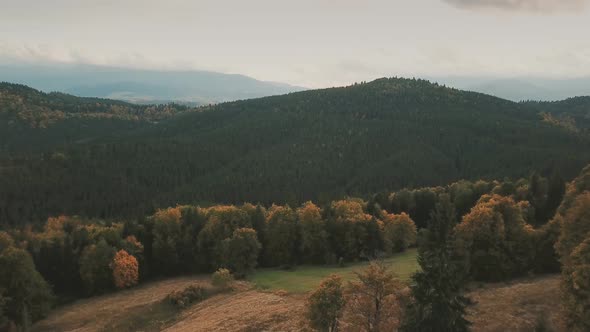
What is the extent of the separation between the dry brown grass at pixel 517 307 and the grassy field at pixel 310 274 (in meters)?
11.9

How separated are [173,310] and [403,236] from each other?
45.2 meters

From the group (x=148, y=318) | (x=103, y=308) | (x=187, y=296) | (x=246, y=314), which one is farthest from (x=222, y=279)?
(x=103, y=308)

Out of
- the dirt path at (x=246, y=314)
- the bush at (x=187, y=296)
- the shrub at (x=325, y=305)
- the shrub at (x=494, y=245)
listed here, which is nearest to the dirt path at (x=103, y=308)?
the bush at (x=187, y=296)

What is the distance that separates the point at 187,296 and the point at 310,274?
19.6 metres

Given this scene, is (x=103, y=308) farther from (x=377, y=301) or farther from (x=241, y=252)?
(x=377, y=301)

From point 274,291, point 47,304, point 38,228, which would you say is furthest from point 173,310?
point 38,228

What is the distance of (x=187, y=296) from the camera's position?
226 feet

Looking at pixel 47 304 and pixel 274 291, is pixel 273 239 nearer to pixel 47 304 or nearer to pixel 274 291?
pixel 274 291

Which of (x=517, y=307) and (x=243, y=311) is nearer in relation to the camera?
(x=517, y=307)

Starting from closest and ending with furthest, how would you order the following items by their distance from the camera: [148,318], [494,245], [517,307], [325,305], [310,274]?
[325,305], [517,307], [494,245], [148,318], [310,274]

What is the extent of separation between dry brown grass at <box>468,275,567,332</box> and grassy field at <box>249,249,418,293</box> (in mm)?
11899

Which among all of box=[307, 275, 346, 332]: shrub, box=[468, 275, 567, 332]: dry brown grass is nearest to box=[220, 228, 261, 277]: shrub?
box=[468, 275, 567, 332]: dry brown grass

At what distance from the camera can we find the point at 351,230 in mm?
86500

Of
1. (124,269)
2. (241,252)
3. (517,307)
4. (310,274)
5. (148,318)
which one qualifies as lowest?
(148,318)
